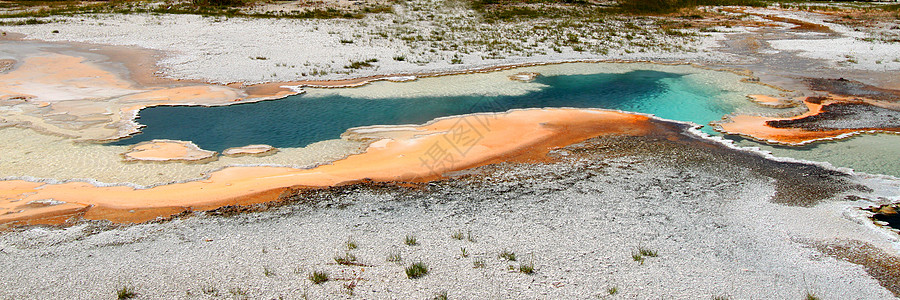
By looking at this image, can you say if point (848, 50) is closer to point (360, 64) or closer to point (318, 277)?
point (360, 64)

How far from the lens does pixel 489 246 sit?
657cm

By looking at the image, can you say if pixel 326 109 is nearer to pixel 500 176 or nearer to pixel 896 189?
pixel 500 176

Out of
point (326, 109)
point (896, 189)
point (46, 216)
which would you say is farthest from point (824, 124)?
point (46, 216)

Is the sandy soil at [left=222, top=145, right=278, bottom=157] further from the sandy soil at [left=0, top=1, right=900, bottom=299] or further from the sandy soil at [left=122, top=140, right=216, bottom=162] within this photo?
the sandy soil at [left=0, top=1, right=900, bottom=299]

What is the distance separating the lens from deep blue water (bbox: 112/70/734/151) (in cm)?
1159

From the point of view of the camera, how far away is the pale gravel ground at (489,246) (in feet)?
18.5

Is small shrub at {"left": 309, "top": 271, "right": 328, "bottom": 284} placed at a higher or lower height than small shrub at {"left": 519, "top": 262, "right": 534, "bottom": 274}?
higher

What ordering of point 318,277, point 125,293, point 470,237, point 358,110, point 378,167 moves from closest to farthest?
point 125,293, point 318,277, point 470,237, point 378,167, point 358,110

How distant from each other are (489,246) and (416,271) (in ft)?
3.60

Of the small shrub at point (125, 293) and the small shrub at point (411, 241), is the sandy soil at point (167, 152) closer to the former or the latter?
the small shrub at point (125, 293)

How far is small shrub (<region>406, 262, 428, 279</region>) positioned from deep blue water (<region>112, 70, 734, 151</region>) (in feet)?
19.3

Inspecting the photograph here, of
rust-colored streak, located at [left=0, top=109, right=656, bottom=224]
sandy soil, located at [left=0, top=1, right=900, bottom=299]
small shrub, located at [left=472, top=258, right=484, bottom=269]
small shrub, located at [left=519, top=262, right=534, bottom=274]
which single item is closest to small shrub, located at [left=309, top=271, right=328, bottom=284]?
sandy soil, located at [left=0, top=1, right=900, bottom=299]

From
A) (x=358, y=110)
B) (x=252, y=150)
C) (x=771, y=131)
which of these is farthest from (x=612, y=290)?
(x=358, y=110)

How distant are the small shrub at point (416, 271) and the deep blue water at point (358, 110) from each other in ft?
19.3
